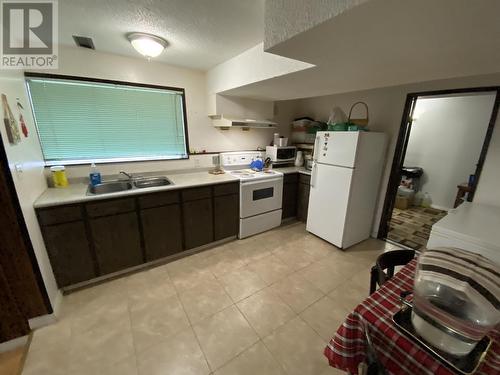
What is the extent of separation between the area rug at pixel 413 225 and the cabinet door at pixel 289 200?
1.46 meters

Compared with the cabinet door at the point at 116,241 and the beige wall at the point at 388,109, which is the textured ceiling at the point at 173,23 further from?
the beige wall at the point at 388,109

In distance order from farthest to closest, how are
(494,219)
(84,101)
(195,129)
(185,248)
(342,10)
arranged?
(195,129), (185,248), (84,101), (494,219), (342,10)

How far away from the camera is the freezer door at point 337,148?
2.39 meters

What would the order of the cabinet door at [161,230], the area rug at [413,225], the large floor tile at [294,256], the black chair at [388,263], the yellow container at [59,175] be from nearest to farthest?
1. the black chair at [388,263]
2. the yellow container at [59,175]
3. the cabinet door at [161,230]
4. the large floor tile at [294,256]
5. the area rug at [413,225]

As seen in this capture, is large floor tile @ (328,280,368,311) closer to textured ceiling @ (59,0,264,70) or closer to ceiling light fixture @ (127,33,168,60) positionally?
textured ceiling @ (59,0,264,70)

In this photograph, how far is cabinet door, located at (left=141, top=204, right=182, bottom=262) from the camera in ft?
7.26

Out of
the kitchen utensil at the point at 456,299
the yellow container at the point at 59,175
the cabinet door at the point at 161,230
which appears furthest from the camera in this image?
the cabinet door at the point at 161,230

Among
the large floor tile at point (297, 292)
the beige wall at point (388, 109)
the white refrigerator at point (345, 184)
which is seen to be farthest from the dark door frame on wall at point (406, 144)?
the large floor tile at point (297, 292)

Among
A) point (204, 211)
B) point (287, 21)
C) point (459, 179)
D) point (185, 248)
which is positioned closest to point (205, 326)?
point (185, 248)

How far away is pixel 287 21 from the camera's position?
3.20ft

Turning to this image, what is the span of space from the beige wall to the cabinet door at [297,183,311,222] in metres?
1.00

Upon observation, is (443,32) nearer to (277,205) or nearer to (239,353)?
(239,353)

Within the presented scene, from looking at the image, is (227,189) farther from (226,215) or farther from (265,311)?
(265,311)

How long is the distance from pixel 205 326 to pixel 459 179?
5008 mm
